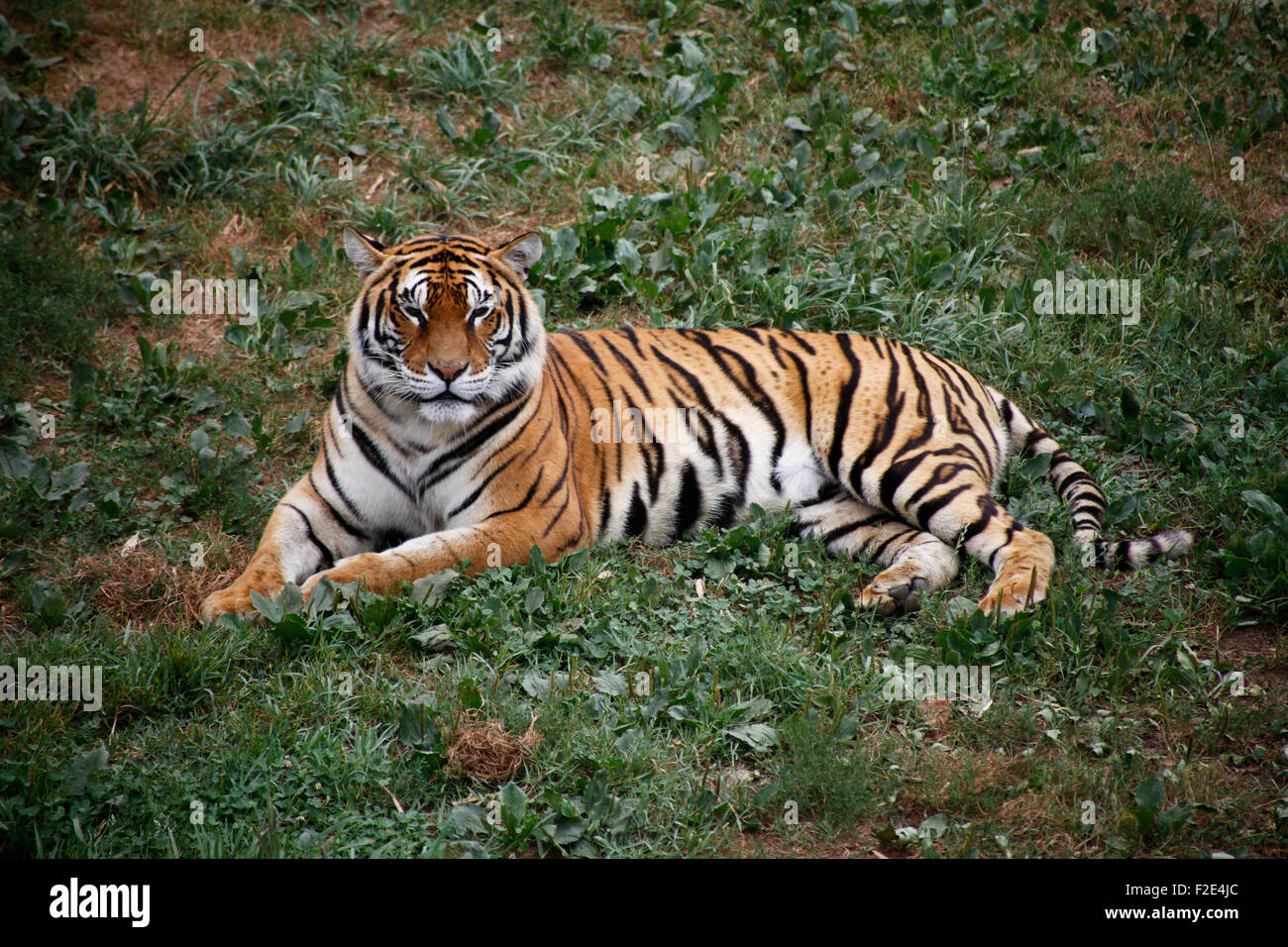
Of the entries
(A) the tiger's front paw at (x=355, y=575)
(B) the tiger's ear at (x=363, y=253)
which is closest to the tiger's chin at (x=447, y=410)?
(A) the tiger's front paw at (x=355, y=575)

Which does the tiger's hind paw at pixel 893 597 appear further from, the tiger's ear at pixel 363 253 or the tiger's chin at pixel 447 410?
the tiger's ear at pixel 363 253

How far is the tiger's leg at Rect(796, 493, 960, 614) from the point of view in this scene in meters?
4.46

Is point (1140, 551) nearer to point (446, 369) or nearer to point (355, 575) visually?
point (446, 369)

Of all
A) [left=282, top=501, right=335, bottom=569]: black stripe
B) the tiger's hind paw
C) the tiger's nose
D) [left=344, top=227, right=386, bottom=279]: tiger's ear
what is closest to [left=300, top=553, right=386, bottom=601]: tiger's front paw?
[left=282, top=501, right=335, bottom=569]: black stripe

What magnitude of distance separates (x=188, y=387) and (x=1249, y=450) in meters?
5.35

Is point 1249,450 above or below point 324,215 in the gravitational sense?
below

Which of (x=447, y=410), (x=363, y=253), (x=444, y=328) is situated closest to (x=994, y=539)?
(x=447, y=410)

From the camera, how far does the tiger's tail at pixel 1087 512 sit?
15.4 ft

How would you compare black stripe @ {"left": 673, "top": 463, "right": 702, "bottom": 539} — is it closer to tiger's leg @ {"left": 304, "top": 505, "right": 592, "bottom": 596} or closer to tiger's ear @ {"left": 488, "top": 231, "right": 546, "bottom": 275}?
tiger's leg @ {"left": 304, "top": 505, "right": 592, "bottom": 596}

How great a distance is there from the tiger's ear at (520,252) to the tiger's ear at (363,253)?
0.49 metres

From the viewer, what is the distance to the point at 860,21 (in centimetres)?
868

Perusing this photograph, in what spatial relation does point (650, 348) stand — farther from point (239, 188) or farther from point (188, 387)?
point (239, 188)

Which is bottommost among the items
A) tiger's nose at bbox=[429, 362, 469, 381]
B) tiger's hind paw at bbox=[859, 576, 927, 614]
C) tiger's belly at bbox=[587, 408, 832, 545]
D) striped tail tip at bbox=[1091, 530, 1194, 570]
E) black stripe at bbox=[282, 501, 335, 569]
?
tiger's hind paw at bbox=[859, 576, 927, 614]

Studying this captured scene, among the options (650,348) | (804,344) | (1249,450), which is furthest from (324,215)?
(1249,450)
